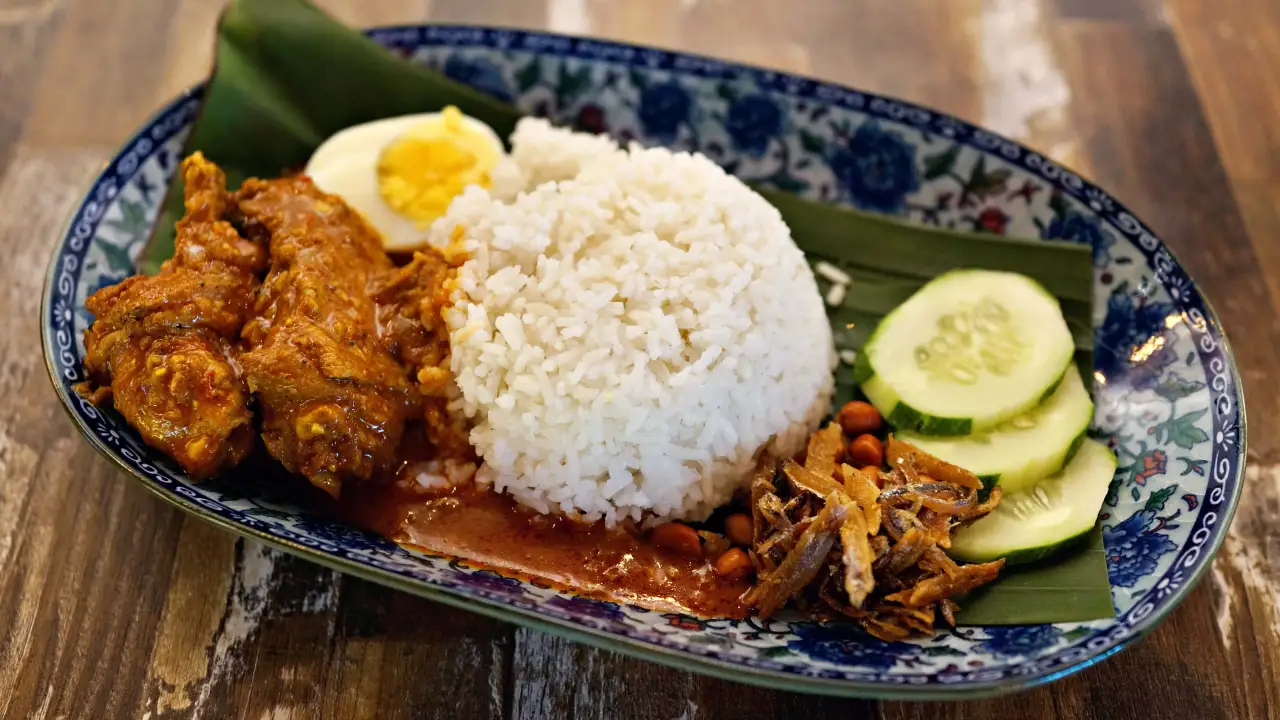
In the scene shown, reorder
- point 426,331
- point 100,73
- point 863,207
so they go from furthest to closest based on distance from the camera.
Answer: point 100,73 → point 863,207 → point 426,331

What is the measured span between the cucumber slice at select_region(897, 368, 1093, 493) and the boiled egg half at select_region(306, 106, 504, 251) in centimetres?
200

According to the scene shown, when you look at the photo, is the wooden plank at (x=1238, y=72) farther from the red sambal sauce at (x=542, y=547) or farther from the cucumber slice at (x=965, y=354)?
the red sambal sauce at (x=542, y=547)

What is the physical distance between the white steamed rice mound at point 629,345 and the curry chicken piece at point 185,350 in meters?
0.72

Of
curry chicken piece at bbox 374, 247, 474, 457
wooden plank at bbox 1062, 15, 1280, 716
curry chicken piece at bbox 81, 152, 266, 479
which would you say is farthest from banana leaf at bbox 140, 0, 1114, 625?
curry chicken piece at bbox 374, 247, 474, 457

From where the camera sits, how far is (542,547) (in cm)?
320

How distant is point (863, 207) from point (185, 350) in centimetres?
271

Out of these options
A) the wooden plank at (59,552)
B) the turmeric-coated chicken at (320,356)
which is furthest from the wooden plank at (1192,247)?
the wooden plank at (59,552)

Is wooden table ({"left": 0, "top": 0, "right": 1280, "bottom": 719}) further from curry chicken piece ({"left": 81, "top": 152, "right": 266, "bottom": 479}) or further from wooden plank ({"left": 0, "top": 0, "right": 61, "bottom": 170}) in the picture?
curry chicken piece ({"left": 81, "top": 152, "right": 266, "bottom": 479})

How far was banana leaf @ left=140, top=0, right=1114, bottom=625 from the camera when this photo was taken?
146 inches

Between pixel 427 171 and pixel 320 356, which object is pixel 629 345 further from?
pixel 427 171

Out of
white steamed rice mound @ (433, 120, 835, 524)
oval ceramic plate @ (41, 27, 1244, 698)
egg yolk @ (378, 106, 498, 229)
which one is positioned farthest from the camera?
egg yolk @ (378, 106, 498, 229)

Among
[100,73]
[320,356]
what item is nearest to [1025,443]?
[320,356]

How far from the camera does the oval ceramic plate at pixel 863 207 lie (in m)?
2.57

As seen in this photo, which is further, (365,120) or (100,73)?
(100,73)
